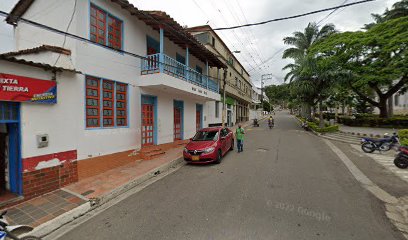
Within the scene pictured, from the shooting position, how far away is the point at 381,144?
1097 cm

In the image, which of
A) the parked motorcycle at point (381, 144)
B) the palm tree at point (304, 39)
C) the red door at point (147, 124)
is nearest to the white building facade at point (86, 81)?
the red door at point (147, 124)

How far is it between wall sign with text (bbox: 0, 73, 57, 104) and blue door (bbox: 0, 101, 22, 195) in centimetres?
30

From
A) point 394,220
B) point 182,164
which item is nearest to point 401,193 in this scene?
point 394,220

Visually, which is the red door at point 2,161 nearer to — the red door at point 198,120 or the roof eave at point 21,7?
the roof eave at point 21,7

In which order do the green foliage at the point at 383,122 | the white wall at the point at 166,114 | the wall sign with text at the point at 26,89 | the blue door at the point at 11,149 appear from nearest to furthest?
the wall sign with text at the point at 26,89
the blue door at the point at 11,149
the white wall at the point at 166,114
the green foliage at the point at 383,122

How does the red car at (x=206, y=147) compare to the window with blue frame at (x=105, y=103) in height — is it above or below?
below

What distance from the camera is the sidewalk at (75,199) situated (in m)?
4.34

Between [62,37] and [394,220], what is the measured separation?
10479 millimetres

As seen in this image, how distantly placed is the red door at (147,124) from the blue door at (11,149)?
5216mm

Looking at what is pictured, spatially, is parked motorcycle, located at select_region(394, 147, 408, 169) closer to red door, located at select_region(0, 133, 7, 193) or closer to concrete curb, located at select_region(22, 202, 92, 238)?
concrete curb, located at select_region(22, 202, 92, 238)

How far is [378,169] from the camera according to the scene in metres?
8.01

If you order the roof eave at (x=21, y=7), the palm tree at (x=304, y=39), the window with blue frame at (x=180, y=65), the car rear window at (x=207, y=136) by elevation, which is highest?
the palm tree at (x=304, y=39)

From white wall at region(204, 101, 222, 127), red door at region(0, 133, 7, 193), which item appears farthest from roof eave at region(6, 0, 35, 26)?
white wall at region(204, 101, 222, 127)

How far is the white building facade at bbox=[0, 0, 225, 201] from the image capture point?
5391 millimetres
